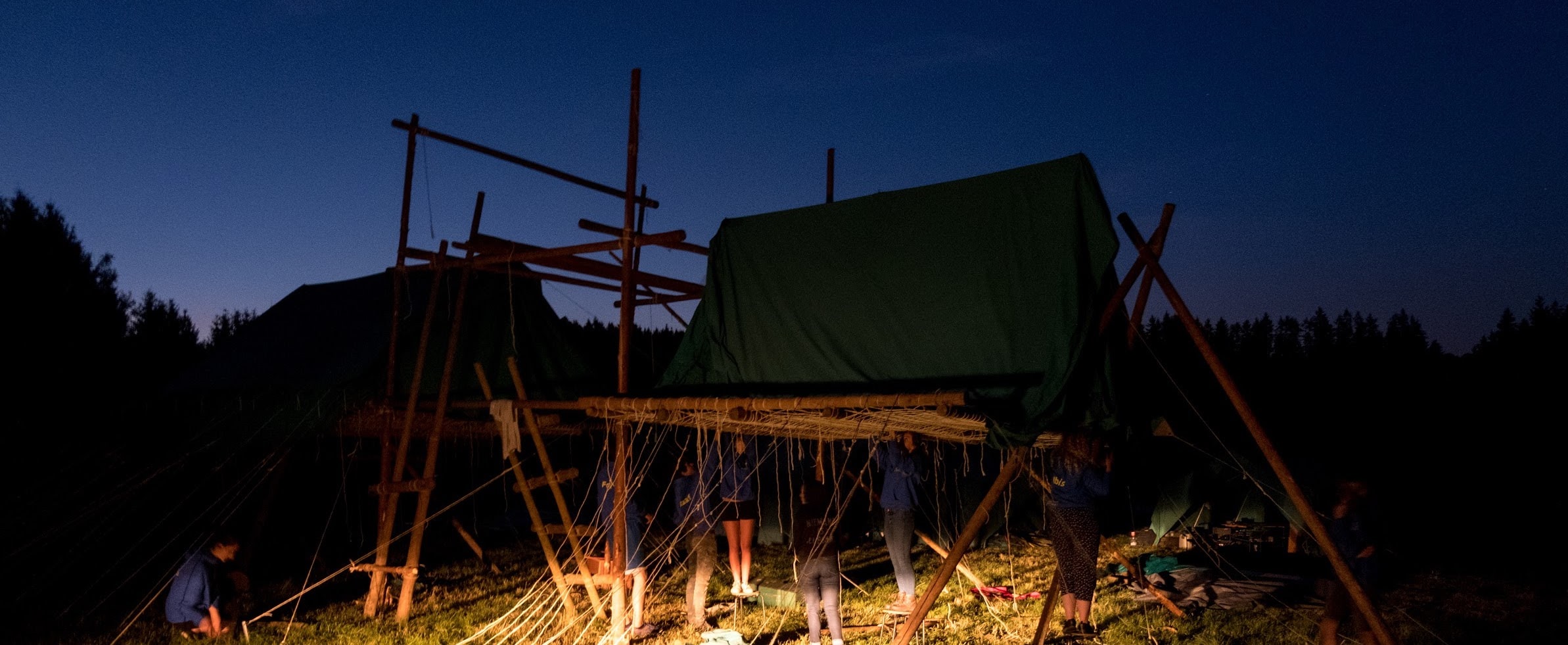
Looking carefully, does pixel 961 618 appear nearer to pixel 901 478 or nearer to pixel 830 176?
pixel 901 478

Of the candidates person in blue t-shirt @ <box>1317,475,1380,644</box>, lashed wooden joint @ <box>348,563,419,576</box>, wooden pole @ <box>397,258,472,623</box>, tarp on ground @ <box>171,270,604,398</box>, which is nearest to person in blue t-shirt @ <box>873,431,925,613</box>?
person in blue t-shirt @ <box>1317,475,1380,644</box>

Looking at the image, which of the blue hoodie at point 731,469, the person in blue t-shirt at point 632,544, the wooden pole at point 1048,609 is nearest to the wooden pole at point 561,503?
the person in blue t-shirt at point 632,544

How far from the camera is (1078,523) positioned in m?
6.86

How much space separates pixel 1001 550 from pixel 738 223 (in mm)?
7596

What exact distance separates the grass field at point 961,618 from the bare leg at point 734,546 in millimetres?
234

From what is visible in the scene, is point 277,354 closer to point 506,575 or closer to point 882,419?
point 506,575

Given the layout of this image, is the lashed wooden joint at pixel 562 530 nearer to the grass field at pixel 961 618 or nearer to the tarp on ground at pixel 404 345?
the grass field at pixel 961 618

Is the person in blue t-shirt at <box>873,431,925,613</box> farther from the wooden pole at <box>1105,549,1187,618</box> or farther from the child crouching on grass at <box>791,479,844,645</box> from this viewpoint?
the wooden pole at <box>1105,549,1187,618</box>

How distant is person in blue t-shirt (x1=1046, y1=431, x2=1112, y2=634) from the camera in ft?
22.4

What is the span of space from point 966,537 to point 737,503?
4.01m

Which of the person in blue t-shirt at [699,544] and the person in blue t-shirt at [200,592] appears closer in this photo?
the person in blue t-shirt at [200,592]

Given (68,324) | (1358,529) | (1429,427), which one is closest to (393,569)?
(1358,529)

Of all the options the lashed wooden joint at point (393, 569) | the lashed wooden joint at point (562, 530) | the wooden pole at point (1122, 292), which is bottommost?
the lashed wooden joint at point (393, 569)

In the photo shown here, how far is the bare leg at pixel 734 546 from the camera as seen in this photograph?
345 inches
